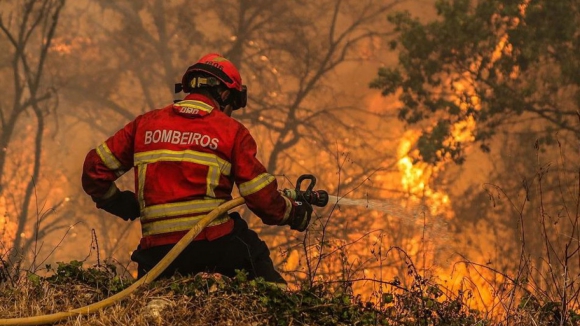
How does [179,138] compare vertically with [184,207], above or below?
above

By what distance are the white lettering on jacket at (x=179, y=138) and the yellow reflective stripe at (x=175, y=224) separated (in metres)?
0.37

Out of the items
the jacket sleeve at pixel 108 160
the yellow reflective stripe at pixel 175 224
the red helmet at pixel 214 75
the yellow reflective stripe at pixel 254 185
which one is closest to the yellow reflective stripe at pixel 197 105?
the red helmet at pixel 214 75

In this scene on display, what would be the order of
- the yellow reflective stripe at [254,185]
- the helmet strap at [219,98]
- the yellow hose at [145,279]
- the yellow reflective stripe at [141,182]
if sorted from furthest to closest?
the helmet strap at [219,98], the yellow reflective stripe at [141,182], the yellow reflective stripe at [254,185], the yellow hose at [145,279]

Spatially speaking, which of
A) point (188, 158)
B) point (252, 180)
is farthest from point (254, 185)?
point (188, 158)

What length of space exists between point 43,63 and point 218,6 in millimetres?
5402

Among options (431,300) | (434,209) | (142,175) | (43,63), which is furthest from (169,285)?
(43,63)

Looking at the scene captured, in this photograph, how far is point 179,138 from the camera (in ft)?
15.7

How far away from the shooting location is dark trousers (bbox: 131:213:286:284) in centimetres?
489

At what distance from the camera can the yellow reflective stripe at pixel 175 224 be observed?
15.8 feet

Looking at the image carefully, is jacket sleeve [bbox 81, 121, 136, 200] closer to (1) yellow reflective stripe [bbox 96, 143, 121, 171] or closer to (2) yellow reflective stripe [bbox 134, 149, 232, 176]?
(1) yellow reflective stripe [bbox 96, 143, 121, 171]

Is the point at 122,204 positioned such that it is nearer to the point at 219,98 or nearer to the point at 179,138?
the point at 179,138

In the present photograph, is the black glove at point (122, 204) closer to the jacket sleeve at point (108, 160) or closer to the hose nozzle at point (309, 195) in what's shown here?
the jacket sleeve at point (108, 160)

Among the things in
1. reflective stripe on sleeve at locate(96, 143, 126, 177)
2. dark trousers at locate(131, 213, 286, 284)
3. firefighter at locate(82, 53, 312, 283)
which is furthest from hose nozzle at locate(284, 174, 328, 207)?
reflective stripe on sleeve at locate(96, 143, 126, 177)

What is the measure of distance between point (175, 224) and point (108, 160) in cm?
51
